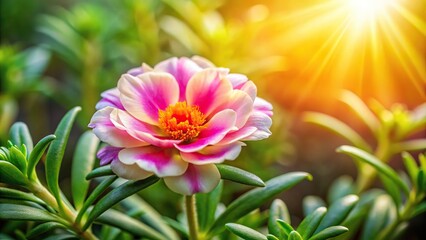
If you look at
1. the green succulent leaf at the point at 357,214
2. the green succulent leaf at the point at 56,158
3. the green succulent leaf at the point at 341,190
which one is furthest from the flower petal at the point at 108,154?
the green succulent leaf at the point at 341,190

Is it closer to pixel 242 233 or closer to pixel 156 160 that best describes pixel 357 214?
pixel 242 233

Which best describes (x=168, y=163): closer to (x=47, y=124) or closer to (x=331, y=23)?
(x=331, y=23)

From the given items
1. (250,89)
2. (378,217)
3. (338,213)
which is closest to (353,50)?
(378,217)

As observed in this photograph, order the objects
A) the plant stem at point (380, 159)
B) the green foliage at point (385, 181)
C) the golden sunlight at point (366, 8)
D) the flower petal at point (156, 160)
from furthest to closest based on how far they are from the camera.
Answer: the golden sunlight at point (366, 8)
the plant stem at point (380, 159)
the green foliage at point (385, 181)
the flower petal at point (156, 160)

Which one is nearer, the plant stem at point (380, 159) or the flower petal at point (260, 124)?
the flower petal at point (260, 124)

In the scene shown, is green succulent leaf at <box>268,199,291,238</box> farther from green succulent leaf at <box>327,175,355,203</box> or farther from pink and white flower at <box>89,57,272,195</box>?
green succulent leaf at <box>327,175,355,203</box>

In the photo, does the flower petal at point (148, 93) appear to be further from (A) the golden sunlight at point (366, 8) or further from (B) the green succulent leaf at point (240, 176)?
(A) the golden sunlight at point (366, 8)

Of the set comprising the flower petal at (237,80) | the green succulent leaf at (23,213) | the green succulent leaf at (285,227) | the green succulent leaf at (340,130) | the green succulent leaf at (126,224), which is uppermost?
the green succulent leaf at (340,130)
